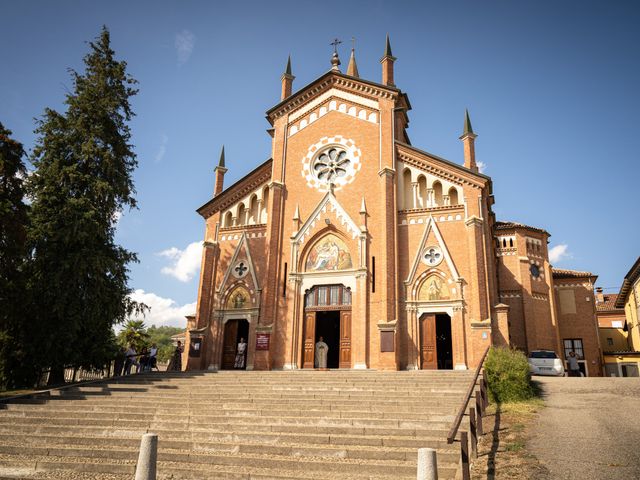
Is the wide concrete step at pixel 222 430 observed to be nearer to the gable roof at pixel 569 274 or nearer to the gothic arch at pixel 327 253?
the gothic arch at pixel 327 253

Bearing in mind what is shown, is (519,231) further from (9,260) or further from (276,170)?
(9,260)

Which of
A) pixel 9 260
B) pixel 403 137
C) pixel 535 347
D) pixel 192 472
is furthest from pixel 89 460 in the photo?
pixel 535 347

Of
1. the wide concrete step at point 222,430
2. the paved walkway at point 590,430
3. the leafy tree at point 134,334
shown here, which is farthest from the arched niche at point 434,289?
the leafy tree at point 134,334

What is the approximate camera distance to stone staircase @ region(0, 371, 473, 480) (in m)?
9.14

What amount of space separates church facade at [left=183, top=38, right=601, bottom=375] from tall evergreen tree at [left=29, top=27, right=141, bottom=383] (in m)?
5.65

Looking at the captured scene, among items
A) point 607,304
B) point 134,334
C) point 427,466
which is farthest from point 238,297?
point 607,304

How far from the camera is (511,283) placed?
97.9 ft

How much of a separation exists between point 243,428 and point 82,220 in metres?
12.0

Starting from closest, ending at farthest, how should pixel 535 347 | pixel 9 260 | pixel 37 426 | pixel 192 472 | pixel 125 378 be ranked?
pixel 192 472
pixel 37 426
pixel 9 260
pixel 125 378
pixel 535 347

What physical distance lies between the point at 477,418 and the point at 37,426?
1113 centimetres

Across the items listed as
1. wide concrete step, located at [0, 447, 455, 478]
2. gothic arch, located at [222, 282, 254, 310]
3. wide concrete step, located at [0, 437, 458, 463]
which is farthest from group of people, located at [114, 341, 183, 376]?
wide concrete step, located at [0, 447, 455, 478]

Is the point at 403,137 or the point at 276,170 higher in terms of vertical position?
the point at 403,137

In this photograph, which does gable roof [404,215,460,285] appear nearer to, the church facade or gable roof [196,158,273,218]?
the church facade

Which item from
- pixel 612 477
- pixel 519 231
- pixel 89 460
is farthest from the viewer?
pixel 519 231
